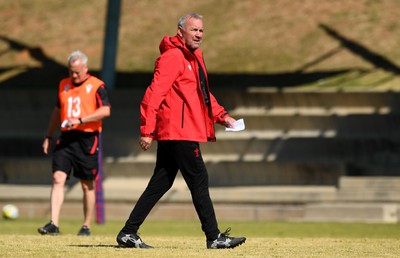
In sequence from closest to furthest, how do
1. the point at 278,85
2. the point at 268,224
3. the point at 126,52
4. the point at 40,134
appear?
the point at 268,224 → the point at 40,134 → the point at 278,85 → the point at 126,52

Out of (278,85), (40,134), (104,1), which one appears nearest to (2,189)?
(40,134)

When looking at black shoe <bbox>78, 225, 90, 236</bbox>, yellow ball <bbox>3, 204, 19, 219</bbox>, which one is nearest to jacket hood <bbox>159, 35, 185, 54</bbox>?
black shoe <bbox>78, 225, 90, 236</bbox>

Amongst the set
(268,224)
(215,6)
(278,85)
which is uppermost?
(215,6)

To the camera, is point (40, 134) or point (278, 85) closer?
point (40, 134)

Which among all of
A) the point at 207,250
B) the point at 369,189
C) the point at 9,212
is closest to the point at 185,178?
the point at 207,250

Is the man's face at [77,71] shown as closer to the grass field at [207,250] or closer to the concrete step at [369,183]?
the grass field at [207,250]

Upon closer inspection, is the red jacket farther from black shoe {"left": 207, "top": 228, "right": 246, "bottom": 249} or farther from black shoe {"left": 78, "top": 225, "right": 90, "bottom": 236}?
black shoe {"left": 78, "top": 225, "right": 90, "bottom": 236}

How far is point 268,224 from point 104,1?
796 inches

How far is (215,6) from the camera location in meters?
35.9

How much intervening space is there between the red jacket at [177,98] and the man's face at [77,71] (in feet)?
12.5

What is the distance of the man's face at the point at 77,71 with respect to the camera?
14328 millimetres

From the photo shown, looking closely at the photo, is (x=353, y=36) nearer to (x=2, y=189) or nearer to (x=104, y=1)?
(x=104, y=1)

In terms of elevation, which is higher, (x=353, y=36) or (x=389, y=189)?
(x=353, y=36)

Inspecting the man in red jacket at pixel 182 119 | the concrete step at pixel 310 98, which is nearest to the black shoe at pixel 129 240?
the man in red jacket at pixel 182 119
